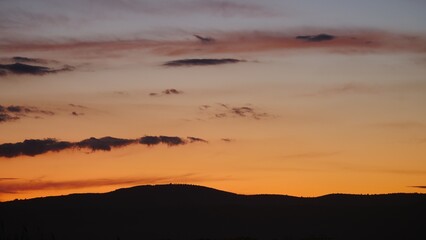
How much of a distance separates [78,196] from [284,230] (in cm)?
3974

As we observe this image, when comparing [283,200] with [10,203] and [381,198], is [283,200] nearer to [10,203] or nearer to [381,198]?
[381,198]

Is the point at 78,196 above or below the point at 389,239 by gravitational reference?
above

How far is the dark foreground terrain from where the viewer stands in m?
169

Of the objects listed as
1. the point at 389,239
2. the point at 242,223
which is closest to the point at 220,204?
the point at 242,223

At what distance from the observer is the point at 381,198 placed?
588 feet

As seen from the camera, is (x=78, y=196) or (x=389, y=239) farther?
(x=78, y=196)

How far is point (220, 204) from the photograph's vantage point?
18112cm

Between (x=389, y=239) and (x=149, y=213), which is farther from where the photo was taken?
(x=149, y=213)

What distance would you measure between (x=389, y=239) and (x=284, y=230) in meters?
19.3

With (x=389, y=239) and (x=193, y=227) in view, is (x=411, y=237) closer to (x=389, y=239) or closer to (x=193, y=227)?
(x=389, y=239)

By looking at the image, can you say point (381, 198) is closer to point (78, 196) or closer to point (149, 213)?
point (149, 213)

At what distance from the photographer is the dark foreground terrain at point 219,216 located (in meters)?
169

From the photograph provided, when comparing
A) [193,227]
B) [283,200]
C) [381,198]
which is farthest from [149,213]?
[381,198]

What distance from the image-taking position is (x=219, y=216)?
581 feet
